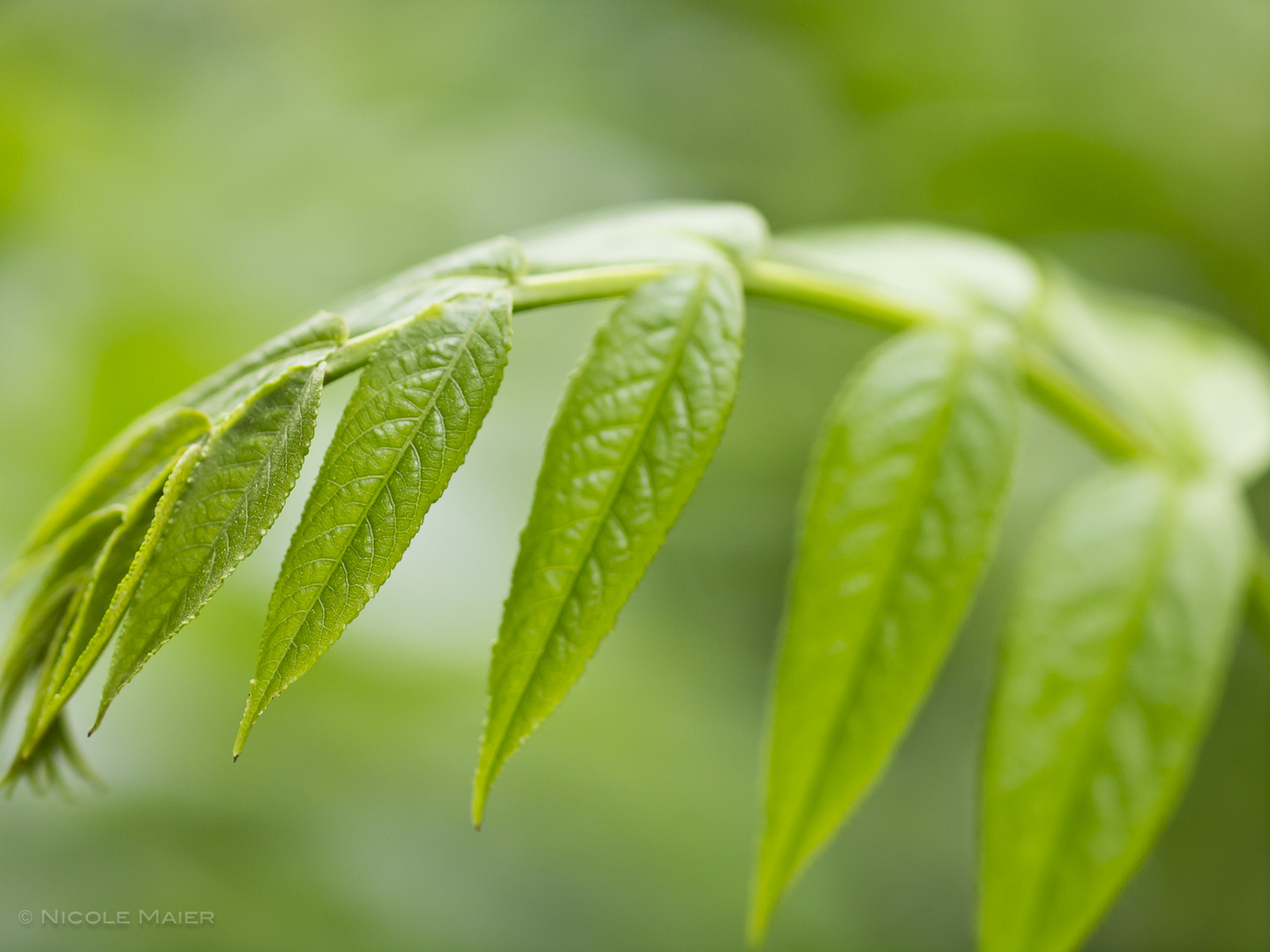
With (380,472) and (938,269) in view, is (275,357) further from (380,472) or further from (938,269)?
(938,269)

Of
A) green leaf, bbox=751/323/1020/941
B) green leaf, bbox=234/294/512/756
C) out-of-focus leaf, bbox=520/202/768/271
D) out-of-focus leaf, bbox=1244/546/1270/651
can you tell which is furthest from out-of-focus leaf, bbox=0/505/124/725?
out-of-focus leaf, bbox=1244/546/1270/651

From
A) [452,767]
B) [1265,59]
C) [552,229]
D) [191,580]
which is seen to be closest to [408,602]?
[452,767]

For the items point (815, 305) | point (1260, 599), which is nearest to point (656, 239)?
point (815, 305)

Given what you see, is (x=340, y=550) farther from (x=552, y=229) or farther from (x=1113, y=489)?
(x=1113, y=489)

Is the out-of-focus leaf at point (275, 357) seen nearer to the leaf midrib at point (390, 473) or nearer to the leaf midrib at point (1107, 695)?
the leaf midrib at point (390, 473)

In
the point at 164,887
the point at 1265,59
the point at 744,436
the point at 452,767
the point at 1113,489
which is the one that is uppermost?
the point at 1265,59

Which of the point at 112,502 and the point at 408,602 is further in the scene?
the point at 408,602

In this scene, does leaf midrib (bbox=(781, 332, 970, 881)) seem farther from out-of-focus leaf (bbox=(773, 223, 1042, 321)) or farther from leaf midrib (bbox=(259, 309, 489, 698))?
leaf midrib (bbox=(259, 309, 489, 698))
